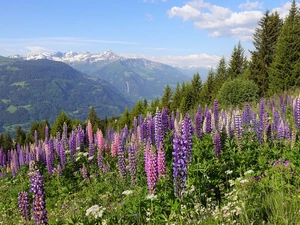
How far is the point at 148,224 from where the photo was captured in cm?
452

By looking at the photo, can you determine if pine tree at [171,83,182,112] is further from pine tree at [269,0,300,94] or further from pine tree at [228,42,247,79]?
pine tree at [269,0,300,94]

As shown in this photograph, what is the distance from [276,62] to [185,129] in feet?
101

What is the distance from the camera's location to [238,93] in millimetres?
30172

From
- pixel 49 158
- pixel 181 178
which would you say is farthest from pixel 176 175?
pixel 49 158

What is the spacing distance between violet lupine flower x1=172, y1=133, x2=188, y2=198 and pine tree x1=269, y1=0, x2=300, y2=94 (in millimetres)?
29200

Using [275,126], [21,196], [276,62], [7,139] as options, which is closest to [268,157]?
[275,126]

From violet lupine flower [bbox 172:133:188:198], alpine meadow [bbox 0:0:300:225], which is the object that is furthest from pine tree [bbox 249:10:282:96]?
violet lupine flower [bbox 172:133:188:198]

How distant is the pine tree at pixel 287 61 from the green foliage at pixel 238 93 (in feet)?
11.0

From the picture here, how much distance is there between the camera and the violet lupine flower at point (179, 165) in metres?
4.94

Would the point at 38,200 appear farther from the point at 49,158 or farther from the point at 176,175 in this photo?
the point at 49,158

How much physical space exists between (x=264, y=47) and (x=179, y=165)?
40.5 meters

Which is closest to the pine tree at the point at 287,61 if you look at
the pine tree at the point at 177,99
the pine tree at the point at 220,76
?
the pine tree at the point at 220,76

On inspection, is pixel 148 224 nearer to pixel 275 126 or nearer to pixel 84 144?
pixel 275 126

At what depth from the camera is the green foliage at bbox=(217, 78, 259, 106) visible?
29891mm
